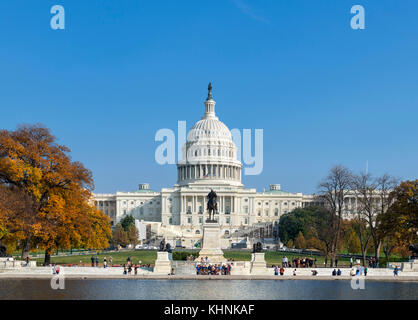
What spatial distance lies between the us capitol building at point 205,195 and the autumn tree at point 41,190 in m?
116

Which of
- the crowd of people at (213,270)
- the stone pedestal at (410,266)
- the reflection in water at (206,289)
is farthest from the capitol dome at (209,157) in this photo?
→ the reflection in water at (206,289)

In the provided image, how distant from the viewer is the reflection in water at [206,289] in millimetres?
36938

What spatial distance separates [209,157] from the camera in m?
192

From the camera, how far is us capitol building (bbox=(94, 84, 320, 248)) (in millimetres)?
182250

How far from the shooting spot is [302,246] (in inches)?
4368

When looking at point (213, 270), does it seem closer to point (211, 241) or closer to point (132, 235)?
point (211, 241)

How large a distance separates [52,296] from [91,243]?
27480 mm

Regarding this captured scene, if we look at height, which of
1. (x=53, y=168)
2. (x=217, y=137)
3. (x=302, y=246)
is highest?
(x=217, y=137)

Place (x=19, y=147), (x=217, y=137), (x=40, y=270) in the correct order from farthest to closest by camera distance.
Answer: (x=217, y=137)
(x=19, y=147)
(x=40, y=270)

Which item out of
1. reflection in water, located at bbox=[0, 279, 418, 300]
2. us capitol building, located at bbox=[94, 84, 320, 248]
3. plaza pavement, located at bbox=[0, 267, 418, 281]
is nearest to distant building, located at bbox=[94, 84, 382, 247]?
us capitol building, located at bbox=[94, 84, 320, 248]

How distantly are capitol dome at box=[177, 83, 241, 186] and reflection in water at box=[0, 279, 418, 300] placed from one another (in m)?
143

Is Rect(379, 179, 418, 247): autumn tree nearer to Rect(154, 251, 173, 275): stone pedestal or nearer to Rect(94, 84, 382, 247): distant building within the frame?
Rect(154, 251, 173, 275): stone pedestal
